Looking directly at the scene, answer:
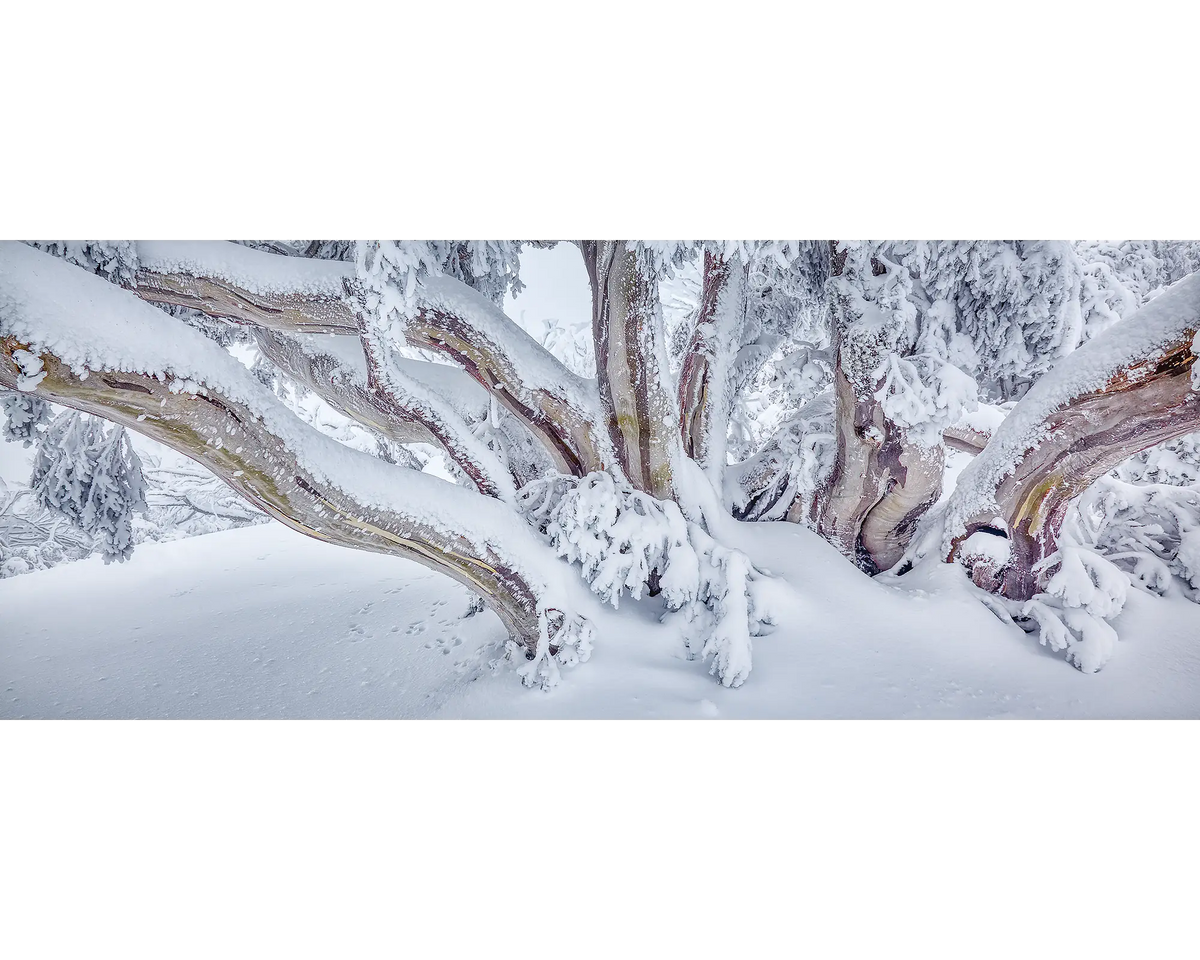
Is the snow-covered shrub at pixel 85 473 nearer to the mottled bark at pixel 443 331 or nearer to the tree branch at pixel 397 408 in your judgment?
the tree branch at pixel 397 408

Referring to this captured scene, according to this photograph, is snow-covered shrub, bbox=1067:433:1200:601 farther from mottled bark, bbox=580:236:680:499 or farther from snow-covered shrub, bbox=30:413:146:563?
snow-covered shrub, bbox=30:413:146:563

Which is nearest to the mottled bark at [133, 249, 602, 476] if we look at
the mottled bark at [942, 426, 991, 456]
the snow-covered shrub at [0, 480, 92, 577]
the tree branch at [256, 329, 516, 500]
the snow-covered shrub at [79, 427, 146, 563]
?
the tree branch at [256, 329, 516, 500]

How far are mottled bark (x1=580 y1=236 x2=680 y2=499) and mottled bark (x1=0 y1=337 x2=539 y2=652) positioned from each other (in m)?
1.22

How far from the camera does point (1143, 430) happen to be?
6.82 ft

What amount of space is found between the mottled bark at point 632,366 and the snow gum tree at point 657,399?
2cm

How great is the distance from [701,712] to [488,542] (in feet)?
4.30

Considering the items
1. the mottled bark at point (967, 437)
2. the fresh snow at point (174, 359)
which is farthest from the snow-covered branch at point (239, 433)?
the mottled bark at point (967, 437)

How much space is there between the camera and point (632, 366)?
2.86 m

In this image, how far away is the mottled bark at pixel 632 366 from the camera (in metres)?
2.78
